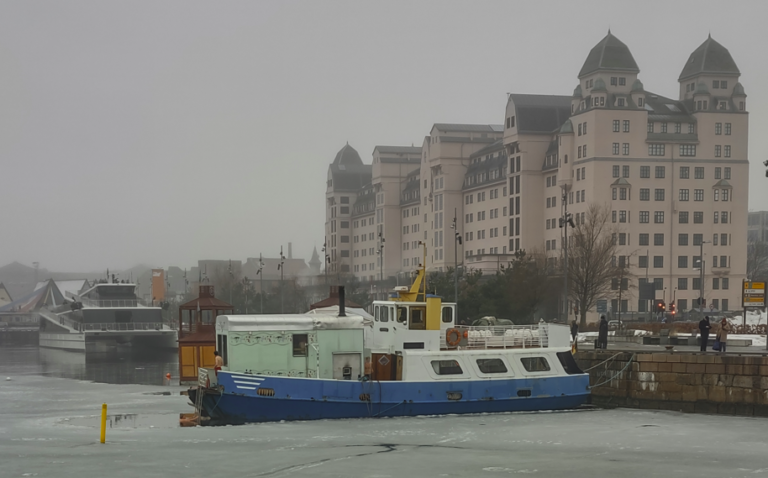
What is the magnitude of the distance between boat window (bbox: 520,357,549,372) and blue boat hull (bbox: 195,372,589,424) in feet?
1.94

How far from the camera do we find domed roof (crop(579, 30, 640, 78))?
12138 centimetres

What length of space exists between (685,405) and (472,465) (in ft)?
→ 56.3

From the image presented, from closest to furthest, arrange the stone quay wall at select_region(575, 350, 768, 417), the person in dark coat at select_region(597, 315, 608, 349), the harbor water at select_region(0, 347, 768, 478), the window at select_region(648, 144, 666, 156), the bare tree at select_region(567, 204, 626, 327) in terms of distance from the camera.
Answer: the harbor water at select_region(0, 347, 768, 478) < the stone quay wall at select_region(575, 350, 768, 417) < the person in dark coat at select_region(597, 315, 608, 349) < the bare tree at select_region(567, 204, 626, 327) < the window at select_region(648, 144, 666, 156)

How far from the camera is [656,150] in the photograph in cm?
12212

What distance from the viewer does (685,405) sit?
40531 millimetres

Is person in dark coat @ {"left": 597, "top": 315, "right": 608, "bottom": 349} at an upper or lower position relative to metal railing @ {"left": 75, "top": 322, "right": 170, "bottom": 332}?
upper

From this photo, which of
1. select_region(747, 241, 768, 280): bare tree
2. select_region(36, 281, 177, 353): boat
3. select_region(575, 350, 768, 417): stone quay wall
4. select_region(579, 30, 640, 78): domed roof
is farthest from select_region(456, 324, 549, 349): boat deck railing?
select_region(747, 241, 768, 280): bare tree

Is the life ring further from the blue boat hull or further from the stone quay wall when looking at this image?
the stone quay wall

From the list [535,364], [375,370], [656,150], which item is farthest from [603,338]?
[656,150]

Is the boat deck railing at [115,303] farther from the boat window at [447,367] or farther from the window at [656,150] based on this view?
the boat window at [447,367]

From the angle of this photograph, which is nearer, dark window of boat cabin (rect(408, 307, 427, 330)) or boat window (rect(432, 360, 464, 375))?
boat window (rect(432, 360, 464, 375))

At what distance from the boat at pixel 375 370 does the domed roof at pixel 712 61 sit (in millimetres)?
94638

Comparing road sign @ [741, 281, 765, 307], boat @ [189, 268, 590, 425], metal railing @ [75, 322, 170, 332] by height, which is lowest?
metal railing @ [75, 322, 170, 332]

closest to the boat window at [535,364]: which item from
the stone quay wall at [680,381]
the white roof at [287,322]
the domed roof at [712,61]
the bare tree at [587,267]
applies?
the stone quay wall at [680,381]
